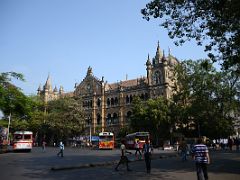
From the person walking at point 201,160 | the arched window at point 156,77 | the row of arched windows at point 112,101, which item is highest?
the arched window at point 156,77

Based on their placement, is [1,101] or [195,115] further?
[195,115]

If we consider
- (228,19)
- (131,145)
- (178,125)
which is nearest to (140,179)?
(228,19)

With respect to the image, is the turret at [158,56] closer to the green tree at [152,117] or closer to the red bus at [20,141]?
the green tree at [152,117]

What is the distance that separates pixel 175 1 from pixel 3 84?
2209cm

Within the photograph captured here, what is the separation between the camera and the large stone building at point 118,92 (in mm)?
59406

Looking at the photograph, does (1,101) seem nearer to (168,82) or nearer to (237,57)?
(237,57)

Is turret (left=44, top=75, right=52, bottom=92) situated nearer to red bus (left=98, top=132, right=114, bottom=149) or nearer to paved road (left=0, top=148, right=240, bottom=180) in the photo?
red bus (left=98, top=132, right=114, bottom=149)

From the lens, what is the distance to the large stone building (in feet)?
195

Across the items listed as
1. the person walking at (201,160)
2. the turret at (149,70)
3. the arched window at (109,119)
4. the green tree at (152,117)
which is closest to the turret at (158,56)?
the turret at (149,70)

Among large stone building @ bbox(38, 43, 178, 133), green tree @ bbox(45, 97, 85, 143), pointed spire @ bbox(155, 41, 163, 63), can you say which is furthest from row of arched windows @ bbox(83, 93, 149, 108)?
pointed spire @ bbox(155, 41, 163, 63)

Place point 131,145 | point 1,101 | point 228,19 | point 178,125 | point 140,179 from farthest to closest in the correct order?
point 178,125 → point 131,145 → point 1,101 → point 228,19 → point 140,179

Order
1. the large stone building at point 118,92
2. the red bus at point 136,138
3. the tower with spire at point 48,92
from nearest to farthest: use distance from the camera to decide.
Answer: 1. the red bus at point 136,138
2. the large stone building at point 118,92
3. the tower with spire at point 48,92

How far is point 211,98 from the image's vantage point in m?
44.9

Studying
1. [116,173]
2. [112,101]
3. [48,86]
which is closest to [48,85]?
[48,86]
